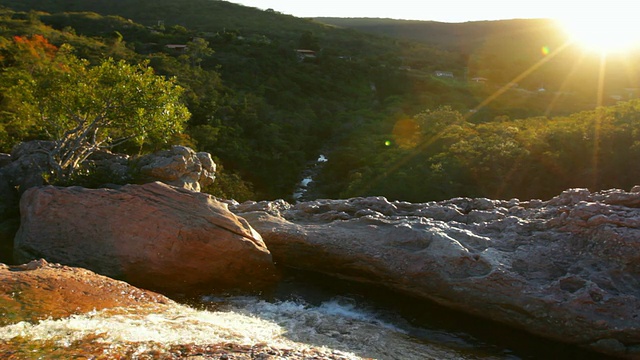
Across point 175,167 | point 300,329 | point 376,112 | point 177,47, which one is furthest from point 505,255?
point 177,47

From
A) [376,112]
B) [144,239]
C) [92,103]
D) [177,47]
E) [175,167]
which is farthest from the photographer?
[177,47]

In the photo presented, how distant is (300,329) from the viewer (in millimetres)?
10109

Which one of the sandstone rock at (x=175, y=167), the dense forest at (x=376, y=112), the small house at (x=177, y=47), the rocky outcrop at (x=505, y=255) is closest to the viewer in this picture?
the rocky outcrop at (x=505, y=255)

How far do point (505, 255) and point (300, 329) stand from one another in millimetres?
5028

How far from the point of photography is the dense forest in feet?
A: 80.5

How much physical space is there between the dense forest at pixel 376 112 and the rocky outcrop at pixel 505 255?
9423 millimetres

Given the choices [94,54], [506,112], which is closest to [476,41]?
[506,112]

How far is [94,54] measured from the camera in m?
45.4

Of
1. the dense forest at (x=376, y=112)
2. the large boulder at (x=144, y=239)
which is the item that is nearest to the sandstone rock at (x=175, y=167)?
the large boulder at (x=144, y=239)

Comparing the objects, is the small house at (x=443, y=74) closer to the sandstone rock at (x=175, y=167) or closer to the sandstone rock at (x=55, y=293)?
the sandstone rock at (x=175, y=167)

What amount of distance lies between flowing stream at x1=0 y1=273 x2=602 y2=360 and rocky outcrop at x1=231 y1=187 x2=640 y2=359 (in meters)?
0.45

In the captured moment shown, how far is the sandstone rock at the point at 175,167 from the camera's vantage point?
15.8 meters

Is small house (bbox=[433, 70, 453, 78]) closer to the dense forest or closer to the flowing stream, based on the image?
the dense forest

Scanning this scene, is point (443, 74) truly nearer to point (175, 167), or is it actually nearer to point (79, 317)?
point (175, 167)
